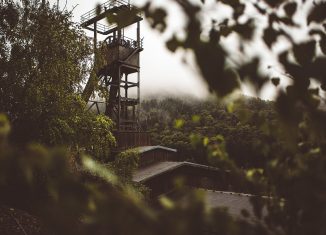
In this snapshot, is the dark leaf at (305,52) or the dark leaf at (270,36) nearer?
the dark leaf at (305,52)

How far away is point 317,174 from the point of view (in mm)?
1278

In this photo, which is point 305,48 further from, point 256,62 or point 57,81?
point 57,81

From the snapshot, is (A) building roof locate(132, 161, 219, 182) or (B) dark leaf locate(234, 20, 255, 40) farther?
(A) building roof locate(132, 161, 219, 182)

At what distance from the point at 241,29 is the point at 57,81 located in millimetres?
9756

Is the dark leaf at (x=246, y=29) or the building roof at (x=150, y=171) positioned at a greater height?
the dark leaf at (x=246, y=29)

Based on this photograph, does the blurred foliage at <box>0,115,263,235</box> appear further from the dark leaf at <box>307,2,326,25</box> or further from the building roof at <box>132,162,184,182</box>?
the building roof at <box>132,162,184,182</box>

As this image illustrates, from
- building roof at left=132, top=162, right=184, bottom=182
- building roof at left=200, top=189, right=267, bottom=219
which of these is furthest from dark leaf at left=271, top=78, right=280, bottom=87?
building roof at left=132, top=162, right=184, bottom=182

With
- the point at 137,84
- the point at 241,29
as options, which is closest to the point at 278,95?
the point at 241,29

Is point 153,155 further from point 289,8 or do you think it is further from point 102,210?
point 102,210

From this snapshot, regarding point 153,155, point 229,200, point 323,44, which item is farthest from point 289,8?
point 153,155

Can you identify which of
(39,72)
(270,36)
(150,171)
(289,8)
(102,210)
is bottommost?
(150,171)

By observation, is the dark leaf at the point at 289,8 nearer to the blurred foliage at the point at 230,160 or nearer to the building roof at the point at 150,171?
the blurred foliage at the point at 230,160

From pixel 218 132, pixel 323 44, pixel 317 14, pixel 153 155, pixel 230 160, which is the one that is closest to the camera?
pixel 317 14

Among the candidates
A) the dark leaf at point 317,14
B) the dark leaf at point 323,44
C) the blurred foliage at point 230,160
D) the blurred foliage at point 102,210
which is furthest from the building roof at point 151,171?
the blurred foliage at point 102,210
